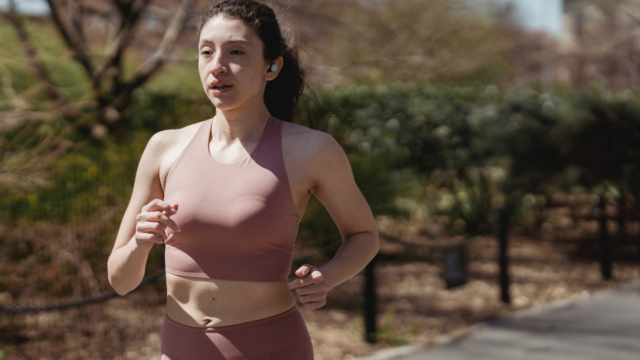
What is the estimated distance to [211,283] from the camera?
172 centimetres

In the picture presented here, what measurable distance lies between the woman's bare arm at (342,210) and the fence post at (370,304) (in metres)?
3.40

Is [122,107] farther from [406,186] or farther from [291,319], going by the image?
[291,319]

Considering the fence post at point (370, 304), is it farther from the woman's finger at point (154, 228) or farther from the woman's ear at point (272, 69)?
the woman's finger at point (154, 228)

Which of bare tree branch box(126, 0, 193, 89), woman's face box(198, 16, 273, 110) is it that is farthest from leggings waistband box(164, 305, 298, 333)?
bare tree branch box(126, 0, 193, 89)

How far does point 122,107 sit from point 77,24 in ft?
4.01

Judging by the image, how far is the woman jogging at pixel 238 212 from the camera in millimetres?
1693

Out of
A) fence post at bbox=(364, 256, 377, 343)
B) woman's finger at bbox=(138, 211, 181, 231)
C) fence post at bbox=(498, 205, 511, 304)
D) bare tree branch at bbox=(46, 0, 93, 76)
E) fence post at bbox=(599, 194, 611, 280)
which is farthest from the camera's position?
bare tree branch at bbox=(46, 0, 93, 76)

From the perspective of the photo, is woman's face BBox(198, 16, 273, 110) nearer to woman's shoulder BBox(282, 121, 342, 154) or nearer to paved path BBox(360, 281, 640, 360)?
woman's shoulder BBox(282, 121, 342, 154)

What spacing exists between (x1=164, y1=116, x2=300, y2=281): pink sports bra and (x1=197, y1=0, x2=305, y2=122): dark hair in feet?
0.99

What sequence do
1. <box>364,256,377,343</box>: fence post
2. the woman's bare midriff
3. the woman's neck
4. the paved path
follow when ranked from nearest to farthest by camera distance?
1. the woman's bare midriff
2. the woman's neck
3. the paved path
4. <box>364,256,377,343</box>: fence post

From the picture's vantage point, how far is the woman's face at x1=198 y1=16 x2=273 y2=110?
5.70 ft

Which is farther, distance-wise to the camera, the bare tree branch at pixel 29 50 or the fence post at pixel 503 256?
the bare tree branch at pixel 29 50

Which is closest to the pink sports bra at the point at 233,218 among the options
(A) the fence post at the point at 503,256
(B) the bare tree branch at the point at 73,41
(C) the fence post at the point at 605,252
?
(A) the fence post at the point at 503,256

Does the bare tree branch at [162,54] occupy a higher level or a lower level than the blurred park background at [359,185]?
higher
